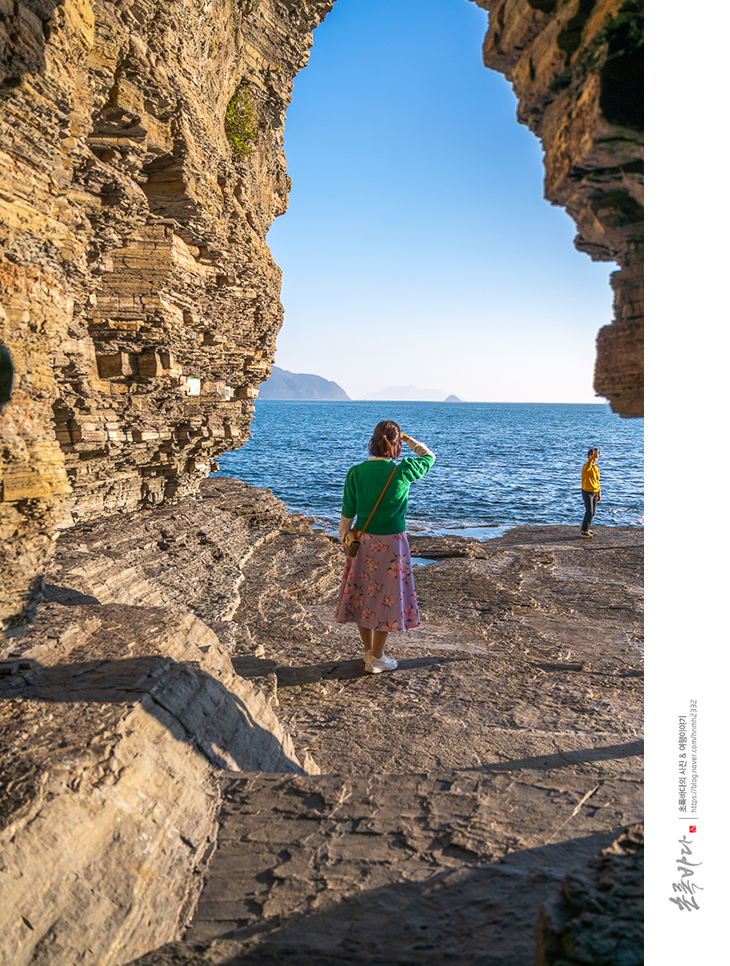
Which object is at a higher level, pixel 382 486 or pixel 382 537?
pixel 382 486

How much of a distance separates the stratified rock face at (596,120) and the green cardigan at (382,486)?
9.93ft

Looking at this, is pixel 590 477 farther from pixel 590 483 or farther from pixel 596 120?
pixel 596 120

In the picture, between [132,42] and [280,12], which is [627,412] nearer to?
[132,42]

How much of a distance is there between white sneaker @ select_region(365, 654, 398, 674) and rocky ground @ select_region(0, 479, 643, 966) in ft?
0.30

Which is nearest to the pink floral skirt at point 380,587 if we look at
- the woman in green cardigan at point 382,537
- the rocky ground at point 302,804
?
the woman in green cardigan at point 382,537

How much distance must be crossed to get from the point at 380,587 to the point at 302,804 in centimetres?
262

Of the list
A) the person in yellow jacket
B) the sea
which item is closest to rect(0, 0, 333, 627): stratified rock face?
the person in yellow jacket

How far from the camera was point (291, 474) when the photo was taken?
3634cm

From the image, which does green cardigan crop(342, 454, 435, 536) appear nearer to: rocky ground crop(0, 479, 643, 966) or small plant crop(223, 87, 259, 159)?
rocky ground crop(0, 479, 643, 966)

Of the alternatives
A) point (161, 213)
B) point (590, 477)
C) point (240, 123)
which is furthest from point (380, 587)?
point (590, 477)

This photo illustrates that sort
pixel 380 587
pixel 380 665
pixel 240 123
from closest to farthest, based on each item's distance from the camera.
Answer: pixel 380 587, pixel 380 665, pixel 240 123

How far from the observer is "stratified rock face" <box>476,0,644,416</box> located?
1575 millimetres

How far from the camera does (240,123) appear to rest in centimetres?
1084

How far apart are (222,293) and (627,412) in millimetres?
8936
